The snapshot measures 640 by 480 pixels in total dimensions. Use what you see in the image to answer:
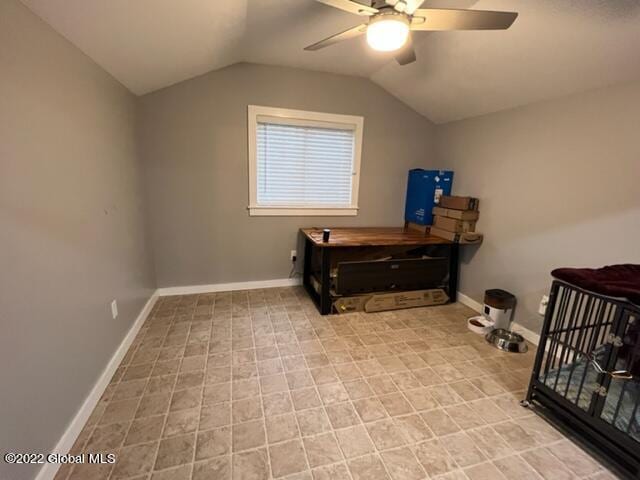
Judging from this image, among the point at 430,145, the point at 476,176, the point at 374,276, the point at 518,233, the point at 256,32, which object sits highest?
the point at 256,32

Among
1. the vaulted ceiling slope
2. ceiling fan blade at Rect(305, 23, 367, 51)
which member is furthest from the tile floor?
ceiling fan blade at Rect(305, 23, 367, 51)

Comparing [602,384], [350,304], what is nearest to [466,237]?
[350,304]

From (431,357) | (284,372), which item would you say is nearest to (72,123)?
(284,372)

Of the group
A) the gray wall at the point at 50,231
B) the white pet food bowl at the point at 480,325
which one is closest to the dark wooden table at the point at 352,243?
the white pet food bowl at the point at 480,325

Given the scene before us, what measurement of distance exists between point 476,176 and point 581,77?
115 centimetres

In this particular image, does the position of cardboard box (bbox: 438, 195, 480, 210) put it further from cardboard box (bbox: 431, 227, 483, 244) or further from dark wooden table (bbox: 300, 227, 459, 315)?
dark wooden table (bbox: 300, 227, 459, 315)

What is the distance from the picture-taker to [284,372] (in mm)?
2090

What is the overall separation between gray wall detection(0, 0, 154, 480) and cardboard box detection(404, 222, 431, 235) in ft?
9.72

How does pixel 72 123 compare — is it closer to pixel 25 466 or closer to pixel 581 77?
pixel 25 466

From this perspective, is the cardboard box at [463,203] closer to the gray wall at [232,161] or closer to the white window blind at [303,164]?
the gray wall at [232,161]

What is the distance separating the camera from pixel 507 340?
2469 millimetres

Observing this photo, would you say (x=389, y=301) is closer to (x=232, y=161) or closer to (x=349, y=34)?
(x=232, y=161)

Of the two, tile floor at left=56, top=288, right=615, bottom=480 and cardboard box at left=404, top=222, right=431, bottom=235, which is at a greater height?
cardboard box at left=404, top=222, right=431, bottom=235

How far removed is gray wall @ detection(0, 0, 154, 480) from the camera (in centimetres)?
114
